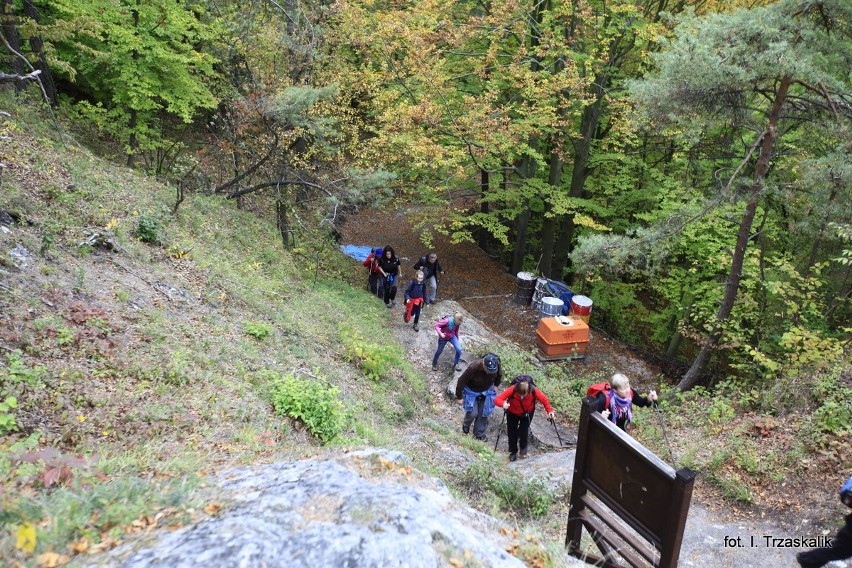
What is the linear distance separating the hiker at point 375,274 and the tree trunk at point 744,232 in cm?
754

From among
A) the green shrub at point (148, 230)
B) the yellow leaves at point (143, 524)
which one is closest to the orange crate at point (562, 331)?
the green shrub at point (148, 230)

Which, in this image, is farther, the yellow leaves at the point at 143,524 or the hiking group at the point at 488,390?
the hiking group at the point at 488,390

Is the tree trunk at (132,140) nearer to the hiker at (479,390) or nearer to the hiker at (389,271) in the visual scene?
the hiker at (389,271)

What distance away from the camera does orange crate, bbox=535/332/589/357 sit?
13.6 m

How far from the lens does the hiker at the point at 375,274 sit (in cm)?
1428

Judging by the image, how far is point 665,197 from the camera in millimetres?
14172

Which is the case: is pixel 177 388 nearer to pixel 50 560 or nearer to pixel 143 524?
pixel 143 524

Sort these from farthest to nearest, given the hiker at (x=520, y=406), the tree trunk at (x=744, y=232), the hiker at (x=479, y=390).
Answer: the tree trunk at (x=744, y=232) < the hiker at (x=479, y=390) < the hiker at (x=520, y=406)

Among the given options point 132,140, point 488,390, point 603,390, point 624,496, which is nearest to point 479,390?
point 488,390

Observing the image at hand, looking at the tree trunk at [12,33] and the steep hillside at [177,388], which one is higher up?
the tree trunk at [12,33]

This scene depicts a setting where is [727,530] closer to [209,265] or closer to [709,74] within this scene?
[709,74]

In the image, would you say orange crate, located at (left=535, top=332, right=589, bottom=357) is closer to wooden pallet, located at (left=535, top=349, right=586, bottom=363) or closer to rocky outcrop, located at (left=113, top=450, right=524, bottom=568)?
wooden pallet, located at (left=535, top=349, right=586, bottom=363)

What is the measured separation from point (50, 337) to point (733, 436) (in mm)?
8507

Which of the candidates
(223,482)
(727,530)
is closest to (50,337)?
(223,482)
